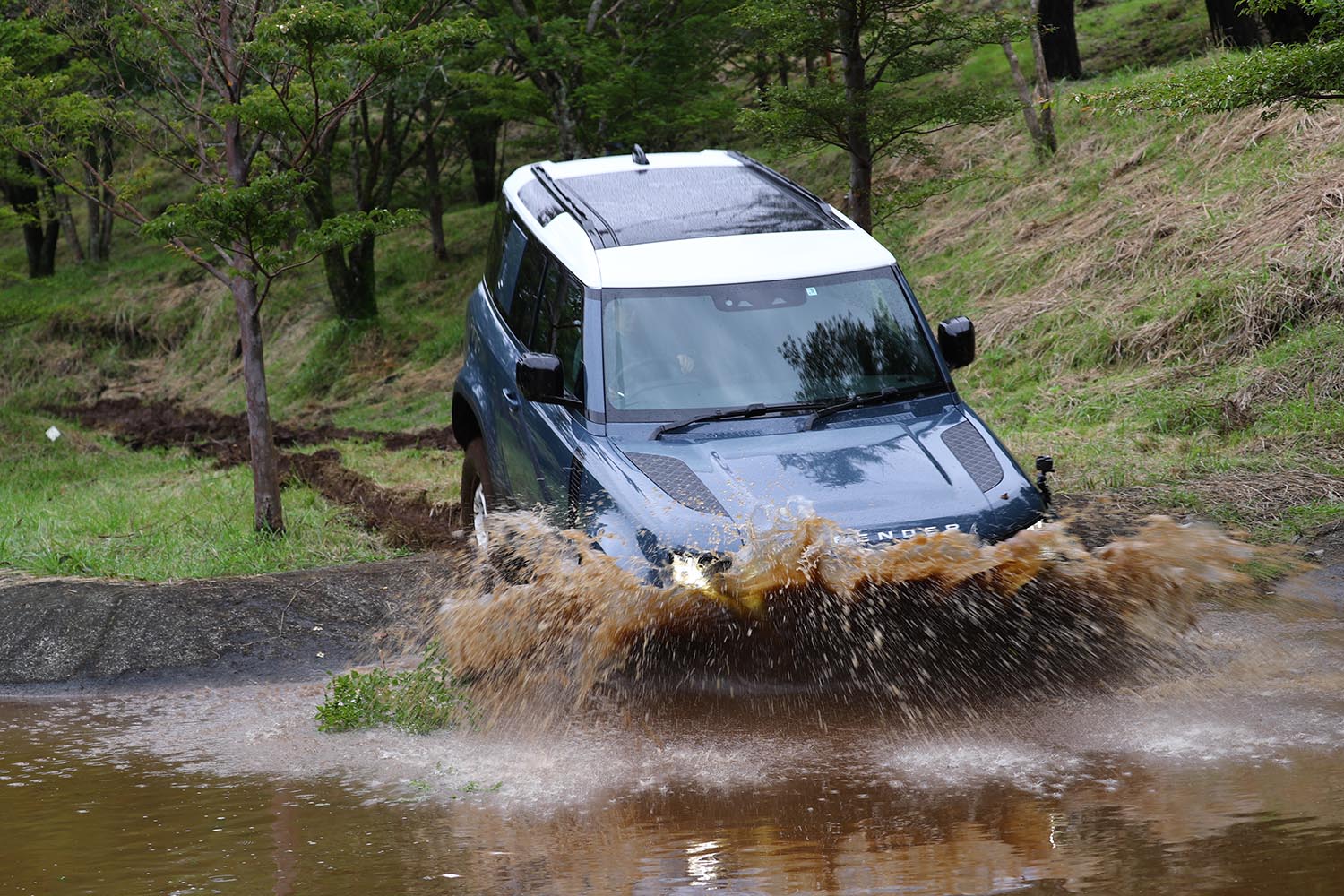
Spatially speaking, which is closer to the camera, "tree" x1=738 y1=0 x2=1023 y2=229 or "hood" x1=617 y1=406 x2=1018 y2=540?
"hood" x1=617 y1=406 x2=1018 y2=540

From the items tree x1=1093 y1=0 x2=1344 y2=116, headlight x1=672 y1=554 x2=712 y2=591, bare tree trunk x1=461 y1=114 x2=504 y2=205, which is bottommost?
headlight x1=672 y1=554 x2=712 y2=591

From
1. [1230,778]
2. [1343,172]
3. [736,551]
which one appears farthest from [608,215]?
[1343,172]

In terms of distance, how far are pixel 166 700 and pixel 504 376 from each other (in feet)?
7.91

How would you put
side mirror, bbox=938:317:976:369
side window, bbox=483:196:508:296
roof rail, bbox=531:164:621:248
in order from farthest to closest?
1. side window, bbox=483:196:508:296
2. roof rail, bbox=531:164:621:248
3. side mirror, bbox=938:317:976:369

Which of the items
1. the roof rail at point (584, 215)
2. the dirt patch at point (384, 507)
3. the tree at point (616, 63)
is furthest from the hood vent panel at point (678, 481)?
Answer: the tree at point (616, 63)

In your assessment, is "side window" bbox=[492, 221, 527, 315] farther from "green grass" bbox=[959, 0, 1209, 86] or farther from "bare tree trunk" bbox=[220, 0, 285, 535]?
"green grass" bbox=[959, 0, 1209, 86]

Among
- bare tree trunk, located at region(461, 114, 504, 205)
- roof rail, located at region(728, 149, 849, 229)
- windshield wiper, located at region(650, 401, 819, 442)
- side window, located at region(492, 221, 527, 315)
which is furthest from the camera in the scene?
bare tree trunk, located at region(461, 114, 504, 205)

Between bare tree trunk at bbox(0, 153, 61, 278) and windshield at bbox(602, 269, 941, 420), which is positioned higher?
bare tree trunk at bbox(0, 153, 61, 278)

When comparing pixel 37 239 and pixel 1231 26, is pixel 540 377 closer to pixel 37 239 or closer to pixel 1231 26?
pixel 1231 26

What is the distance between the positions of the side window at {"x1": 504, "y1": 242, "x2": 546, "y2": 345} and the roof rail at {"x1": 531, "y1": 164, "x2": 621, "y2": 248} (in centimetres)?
29

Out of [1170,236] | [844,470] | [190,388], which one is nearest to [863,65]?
[1170,236]

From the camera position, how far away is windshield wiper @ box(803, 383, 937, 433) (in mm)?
6246

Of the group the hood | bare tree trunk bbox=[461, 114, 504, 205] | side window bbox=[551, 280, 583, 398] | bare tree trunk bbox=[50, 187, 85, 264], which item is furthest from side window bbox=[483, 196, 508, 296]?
bare tree trunk bbox=[50, 187, 85, 264]

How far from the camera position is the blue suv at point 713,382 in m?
5.58
